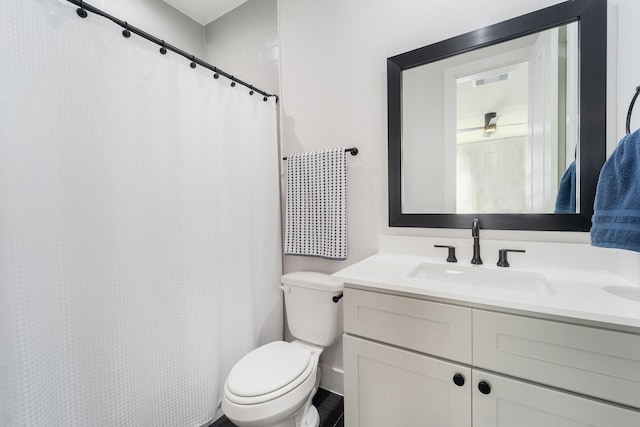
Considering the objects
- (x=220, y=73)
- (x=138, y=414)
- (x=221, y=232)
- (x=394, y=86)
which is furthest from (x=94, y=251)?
(x=394, y=86)

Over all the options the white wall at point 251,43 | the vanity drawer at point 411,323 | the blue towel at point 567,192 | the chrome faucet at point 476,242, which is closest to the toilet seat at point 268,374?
the vanity drawer at point 411,323

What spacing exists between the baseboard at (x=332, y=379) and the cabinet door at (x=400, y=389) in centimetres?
54

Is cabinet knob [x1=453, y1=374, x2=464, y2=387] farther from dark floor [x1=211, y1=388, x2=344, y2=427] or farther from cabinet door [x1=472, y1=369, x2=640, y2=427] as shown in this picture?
dark floor [x1=211, y1=388, x2=344, y2=427]

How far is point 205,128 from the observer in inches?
51.5

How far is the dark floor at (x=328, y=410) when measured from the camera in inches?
53.7

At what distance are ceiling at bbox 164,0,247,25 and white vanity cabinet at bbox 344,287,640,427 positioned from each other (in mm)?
2242

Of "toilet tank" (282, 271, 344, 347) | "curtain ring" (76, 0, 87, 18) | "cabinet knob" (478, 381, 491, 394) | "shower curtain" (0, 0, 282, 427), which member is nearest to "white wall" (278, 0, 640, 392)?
"toilet tank" (282, 271, 344, 347)

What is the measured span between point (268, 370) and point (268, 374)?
1.1 inches

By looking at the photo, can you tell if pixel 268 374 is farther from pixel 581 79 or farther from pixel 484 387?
pixel 581 79

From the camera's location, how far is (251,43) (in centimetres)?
192

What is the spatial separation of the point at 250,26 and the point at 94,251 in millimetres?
1830

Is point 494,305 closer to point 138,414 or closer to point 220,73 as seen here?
point 138,414

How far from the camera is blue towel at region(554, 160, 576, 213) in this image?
3.34 feet

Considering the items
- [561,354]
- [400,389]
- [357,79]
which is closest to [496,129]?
[357,79]
